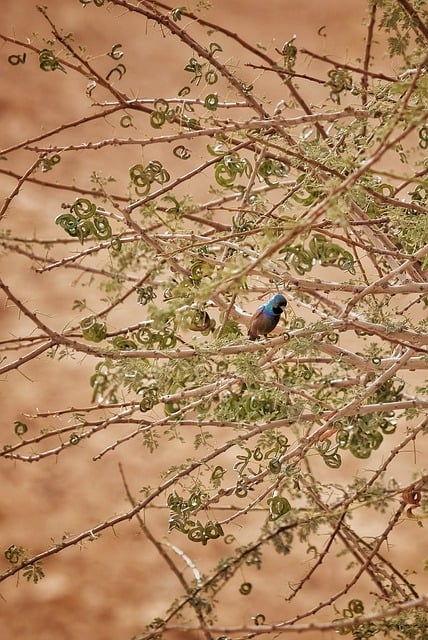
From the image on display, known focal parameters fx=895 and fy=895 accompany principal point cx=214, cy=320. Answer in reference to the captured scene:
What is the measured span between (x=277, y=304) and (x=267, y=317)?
0.06ft

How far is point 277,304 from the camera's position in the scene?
3.13ft

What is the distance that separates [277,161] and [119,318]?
1.30m

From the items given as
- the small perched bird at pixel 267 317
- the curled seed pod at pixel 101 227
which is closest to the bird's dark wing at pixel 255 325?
the small perched bird at pixel 267 317

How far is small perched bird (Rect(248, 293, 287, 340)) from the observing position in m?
0.95

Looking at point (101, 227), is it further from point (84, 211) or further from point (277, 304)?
point (277, 304)

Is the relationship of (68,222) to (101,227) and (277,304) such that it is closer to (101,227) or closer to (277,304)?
(101,227)

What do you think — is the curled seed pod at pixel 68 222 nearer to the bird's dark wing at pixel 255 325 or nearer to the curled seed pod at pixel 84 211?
the curled seed pod at pixel 84 211

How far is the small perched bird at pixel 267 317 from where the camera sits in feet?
3.13

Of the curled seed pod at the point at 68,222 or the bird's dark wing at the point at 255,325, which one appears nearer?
the curled seed pod at the point at 68,222

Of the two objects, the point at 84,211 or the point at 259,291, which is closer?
the point at 84,211

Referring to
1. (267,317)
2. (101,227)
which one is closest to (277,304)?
(267,317)

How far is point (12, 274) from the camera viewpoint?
2.27 metres

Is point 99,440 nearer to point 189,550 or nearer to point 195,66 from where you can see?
point 189,550

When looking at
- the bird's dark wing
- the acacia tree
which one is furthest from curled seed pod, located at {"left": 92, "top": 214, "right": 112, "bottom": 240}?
the bird's dark wing
